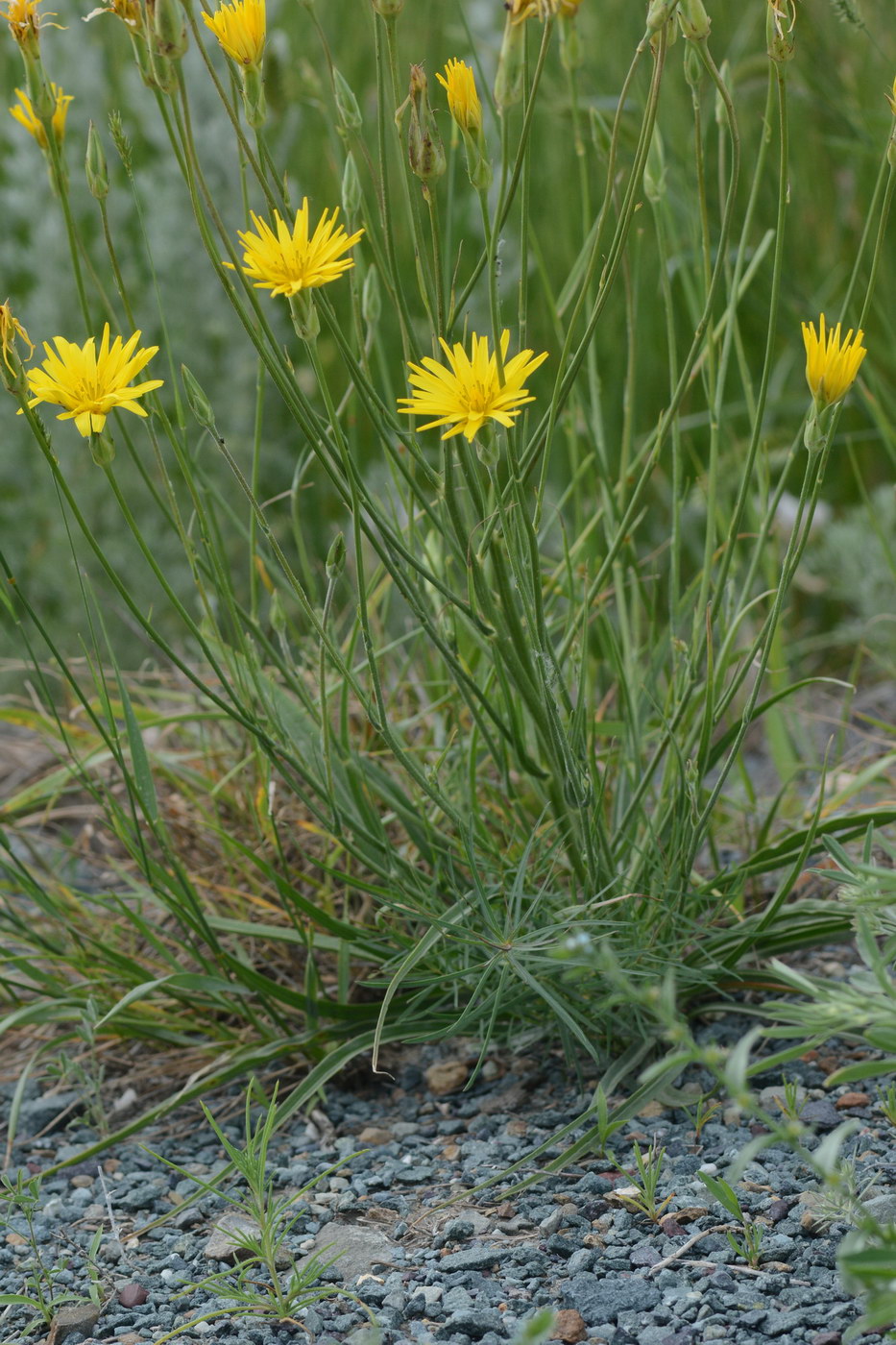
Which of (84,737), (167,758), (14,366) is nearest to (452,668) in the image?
(14,366)

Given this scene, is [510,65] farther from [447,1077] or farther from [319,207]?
[319,207]

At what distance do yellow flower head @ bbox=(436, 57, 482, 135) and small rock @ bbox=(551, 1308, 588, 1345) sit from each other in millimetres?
1042

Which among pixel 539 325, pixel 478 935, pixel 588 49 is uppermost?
pixel 588 49

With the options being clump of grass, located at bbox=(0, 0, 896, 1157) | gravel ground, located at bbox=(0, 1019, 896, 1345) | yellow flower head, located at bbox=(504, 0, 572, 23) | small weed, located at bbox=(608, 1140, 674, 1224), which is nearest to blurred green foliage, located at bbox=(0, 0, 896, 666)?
clump of grass, located at bbox=(0, 0, 896, 1157)

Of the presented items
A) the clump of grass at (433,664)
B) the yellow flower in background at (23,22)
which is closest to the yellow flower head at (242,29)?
the clump of grass at (433,664)

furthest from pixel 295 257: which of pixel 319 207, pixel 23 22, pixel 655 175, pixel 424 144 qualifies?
pixel 319 207

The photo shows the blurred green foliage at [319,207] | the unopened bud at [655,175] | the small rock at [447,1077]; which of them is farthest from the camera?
the blurred green foliage at [319,207]

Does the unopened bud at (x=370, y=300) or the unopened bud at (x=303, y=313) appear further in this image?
the unopened bud at (x=370, y=300)

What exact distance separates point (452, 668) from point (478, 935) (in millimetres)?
282

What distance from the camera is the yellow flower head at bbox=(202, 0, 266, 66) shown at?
115cm

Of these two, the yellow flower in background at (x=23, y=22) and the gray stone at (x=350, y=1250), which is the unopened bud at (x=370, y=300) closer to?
the yellow flower in background at (x=23, y=22)

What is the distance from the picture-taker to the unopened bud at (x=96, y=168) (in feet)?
4.63

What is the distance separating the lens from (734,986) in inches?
63.6

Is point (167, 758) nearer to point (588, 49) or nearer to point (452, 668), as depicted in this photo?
point (452, 668)
